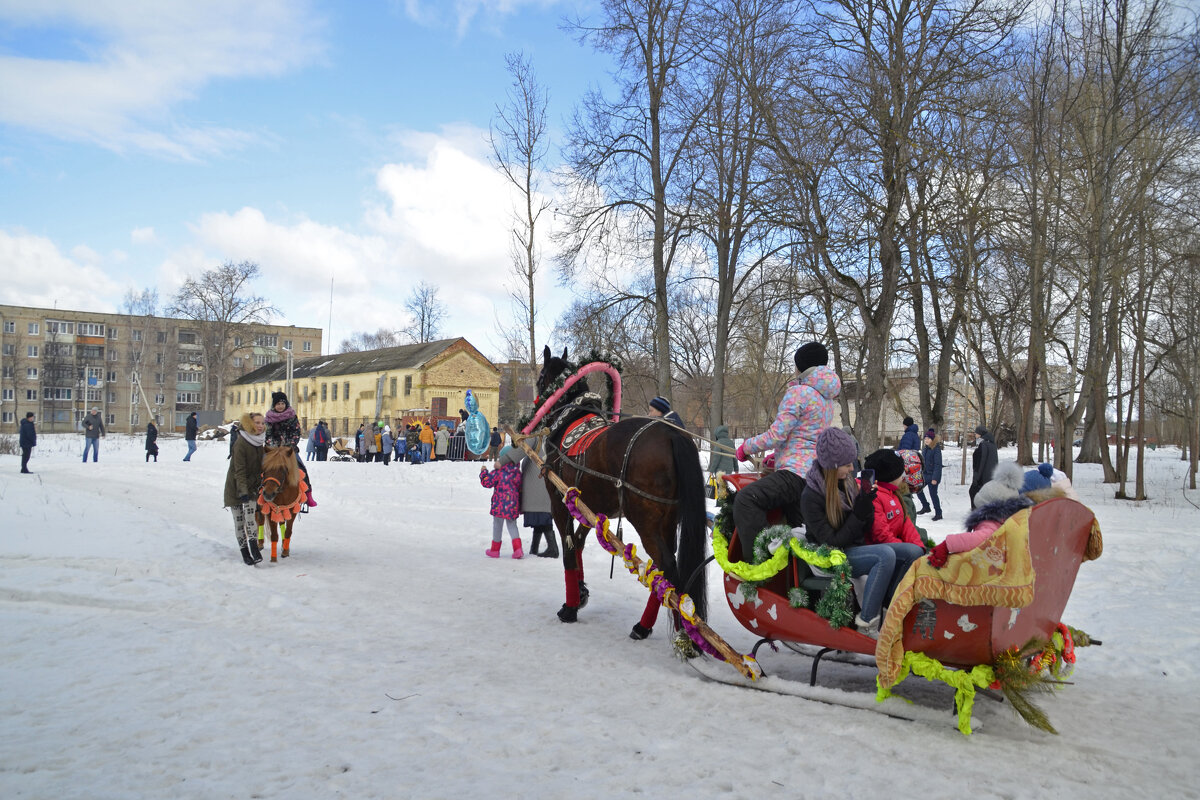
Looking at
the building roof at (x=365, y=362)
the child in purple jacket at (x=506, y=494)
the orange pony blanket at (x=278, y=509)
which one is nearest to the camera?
the orange pony blanket at (x=278, y=509)

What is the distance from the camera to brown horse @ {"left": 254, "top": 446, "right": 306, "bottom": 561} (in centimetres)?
938

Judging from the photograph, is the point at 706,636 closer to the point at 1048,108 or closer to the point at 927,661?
the point at 927,661

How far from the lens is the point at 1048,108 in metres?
15.1

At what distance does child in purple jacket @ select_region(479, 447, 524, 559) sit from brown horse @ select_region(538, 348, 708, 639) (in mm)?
3276

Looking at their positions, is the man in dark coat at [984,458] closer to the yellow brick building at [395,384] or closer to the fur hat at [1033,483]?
the fur hat at [1033,483]

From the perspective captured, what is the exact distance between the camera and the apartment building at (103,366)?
74312mm

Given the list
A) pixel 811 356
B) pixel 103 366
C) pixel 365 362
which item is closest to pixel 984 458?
pixel 811 356

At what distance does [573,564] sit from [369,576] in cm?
297

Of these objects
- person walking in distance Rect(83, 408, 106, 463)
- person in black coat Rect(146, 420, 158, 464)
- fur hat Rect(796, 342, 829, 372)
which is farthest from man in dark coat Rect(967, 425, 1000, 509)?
person walking in distance Rect(83, 408, 106, 463)

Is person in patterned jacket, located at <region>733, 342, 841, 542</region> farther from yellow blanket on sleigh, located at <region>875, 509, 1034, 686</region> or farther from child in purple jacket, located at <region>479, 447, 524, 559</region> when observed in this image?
child in purple jacket, located at <region>479, 447, 524, 559</region>

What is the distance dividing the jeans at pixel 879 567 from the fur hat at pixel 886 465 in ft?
1.82

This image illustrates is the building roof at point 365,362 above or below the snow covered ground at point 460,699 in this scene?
above

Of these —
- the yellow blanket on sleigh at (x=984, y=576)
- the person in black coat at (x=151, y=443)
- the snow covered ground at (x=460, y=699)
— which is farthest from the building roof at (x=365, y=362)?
the yellow blanket on sleigh at (x=984, y=576)

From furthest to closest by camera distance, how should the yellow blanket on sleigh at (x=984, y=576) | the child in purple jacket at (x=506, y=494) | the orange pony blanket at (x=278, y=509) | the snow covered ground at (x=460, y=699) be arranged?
the child in purple jacket at (x=506, y=494) < the orange pony blanket at (x=278, y=509) < the yellow blanket on sleigh at (x=984, y=576) < the snow covered ground at (x=460, y=699)
